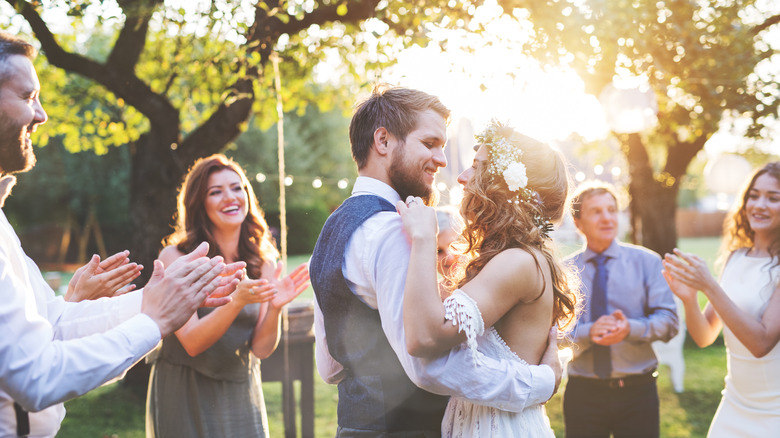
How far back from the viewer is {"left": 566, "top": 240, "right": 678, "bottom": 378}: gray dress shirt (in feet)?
12.3

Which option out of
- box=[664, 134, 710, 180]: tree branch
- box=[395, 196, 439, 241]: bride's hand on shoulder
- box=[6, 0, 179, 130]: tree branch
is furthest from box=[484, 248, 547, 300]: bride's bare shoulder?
box=[664, 134, 710, 180]: tree branch

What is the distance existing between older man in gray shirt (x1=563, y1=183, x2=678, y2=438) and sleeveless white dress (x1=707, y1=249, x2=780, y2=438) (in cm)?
58

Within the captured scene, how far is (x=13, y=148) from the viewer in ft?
6.22

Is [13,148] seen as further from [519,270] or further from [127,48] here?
[127,48]

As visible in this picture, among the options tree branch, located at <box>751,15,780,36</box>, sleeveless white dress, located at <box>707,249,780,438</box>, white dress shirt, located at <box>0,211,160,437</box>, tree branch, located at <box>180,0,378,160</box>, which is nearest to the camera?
white dress shirt, located at <box>0,211,160,437</box>

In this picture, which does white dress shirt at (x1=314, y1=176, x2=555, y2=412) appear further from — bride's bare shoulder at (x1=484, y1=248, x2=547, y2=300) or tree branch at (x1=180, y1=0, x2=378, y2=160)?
tree branch at (x1=180, y1=0, x2=378, y2=160)

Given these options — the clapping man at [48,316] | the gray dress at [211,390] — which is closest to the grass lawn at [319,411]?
the gray dress at [211,390]

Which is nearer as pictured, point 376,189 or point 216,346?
point 376,189

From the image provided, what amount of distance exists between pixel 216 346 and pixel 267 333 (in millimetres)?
269

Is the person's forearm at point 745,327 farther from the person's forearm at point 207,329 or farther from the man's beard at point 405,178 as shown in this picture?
the person's forearm at point 207,329

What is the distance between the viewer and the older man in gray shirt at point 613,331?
12.3 ft

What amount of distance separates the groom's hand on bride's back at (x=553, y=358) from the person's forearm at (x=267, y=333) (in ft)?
4.93

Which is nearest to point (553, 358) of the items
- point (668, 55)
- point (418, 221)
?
point (418, 221)

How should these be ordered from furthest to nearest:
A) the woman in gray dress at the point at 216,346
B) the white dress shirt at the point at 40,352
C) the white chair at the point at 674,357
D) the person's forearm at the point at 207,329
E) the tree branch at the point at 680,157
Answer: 1. the tree branch at the point at 680,157
2. the white chair at the point at 674,357
3. the woman in gray dress at the point at 216,346
4. the person's forearm at the point at 207,329
5. the white dress shirt at the point at 40,352
